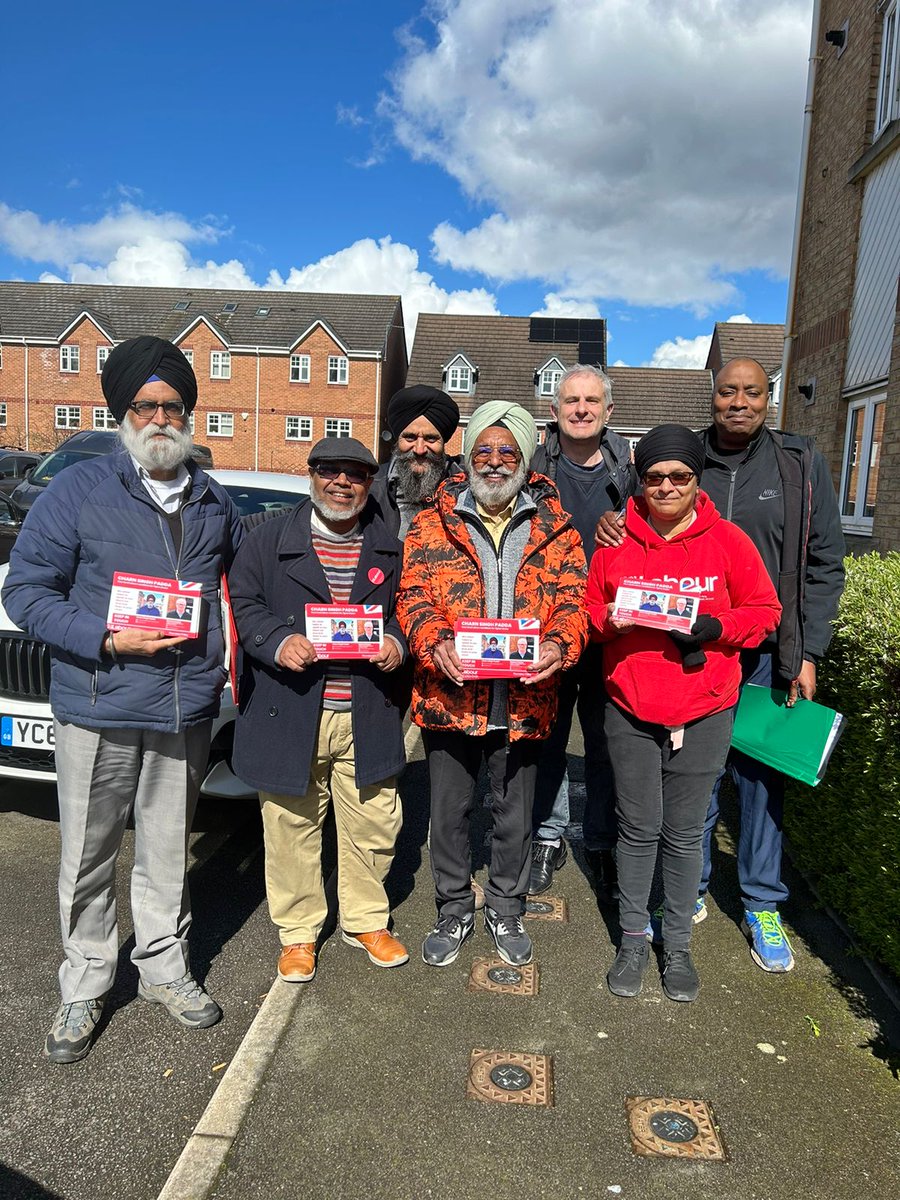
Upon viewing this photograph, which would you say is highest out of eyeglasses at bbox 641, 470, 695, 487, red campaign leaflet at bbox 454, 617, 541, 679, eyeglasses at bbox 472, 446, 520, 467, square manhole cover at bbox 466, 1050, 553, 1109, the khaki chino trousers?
eyeglasses at bbox 472, 446, 520, 467

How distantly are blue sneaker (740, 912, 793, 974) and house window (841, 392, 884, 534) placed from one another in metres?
6.08

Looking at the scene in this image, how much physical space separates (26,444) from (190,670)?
50475 millimetres

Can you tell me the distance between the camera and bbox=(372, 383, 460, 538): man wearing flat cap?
3.69 m

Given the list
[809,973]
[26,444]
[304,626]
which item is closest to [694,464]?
[304,626]

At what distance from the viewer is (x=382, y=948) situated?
11.3ft

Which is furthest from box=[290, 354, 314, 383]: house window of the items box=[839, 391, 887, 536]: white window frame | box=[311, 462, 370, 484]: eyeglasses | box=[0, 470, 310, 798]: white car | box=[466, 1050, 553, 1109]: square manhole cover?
box=[466, 1050, 553, 1109]: square manhole cover

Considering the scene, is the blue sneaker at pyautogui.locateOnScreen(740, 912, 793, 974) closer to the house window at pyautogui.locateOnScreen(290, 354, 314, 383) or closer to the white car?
the white car

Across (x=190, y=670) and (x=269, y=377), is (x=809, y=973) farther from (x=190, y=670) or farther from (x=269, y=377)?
(x=269, y=377)

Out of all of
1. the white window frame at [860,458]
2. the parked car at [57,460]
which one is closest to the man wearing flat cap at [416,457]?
the white window frame at [860,458]

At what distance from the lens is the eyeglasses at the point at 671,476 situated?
3098 millimetres

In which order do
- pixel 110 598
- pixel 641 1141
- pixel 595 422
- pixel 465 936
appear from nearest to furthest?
pixel 641 1141 → pixel 110 598 → pixel 465 936 → pixel 595 422

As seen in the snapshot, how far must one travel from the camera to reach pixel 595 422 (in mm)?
3805

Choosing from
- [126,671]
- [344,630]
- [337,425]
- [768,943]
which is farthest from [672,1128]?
[337,425]

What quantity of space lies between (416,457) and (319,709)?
121 cm
